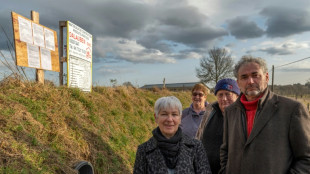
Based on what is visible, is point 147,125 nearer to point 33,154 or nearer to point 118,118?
point 118,118

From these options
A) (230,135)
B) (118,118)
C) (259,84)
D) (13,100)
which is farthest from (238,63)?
(118,118)

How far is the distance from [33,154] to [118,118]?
3689 mm

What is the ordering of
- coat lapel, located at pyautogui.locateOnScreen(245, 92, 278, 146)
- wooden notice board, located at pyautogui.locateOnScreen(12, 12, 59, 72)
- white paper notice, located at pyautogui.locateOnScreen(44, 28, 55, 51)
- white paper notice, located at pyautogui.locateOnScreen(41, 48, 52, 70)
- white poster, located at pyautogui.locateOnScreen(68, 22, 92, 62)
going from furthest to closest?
white poster, located at pyautogui.locateOnScreen(68, 22, 92, 62), white paper notice, located at pyautogui.locateOnScreen(44, 28, 55, 51), white paper notice, located at pyautogui.locateOnScreen(41, 48, 52, 70), wooden notice board, located at pyautogui.locateOnScreen(12, 12, 59, 72), coat lapel, located at pyautogui.locateOnScreen(245, 92, 278, 146)

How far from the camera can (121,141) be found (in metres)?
5.76

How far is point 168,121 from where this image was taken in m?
2.26

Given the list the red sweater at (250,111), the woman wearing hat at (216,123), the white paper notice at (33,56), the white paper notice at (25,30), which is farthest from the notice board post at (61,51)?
the red sweater at (250,111)

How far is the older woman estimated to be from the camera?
7.02 feet

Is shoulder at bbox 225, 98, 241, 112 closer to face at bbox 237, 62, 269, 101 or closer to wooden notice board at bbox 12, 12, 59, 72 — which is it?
face at bbox 237, 62, 269, 101

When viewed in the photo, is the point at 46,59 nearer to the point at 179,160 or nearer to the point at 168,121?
the point at 168,121

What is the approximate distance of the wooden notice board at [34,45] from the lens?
16.3ft

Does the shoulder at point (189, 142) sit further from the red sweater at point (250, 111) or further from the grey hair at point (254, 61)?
the grey hair at point (254, 61)

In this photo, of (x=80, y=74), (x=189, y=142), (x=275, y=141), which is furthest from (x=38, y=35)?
(x=275, y=141)

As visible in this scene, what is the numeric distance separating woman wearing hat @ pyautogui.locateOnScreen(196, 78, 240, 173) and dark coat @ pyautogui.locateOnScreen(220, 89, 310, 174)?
2.12ft

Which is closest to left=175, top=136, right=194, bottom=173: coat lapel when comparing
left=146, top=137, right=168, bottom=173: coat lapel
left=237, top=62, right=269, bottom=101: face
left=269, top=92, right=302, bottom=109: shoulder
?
left=146, top=137, right=168, bottom=173: coat lapel
